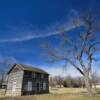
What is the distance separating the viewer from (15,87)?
117ft

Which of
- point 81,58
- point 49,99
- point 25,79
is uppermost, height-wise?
point 81,58

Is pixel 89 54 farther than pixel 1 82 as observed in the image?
No

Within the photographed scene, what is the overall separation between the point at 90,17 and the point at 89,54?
21.1 feet

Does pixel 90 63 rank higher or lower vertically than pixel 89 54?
lower

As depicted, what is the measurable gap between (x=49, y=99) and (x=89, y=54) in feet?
33.9

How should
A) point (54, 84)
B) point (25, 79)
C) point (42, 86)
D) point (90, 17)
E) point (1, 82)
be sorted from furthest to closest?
point (54, 84) < point (1, 82) < point (42, 86) < point (25, 79) < point (90, 17)

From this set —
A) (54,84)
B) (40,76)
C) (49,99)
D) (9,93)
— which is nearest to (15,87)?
(9,93)

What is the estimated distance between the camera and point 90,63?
2567 centimetres

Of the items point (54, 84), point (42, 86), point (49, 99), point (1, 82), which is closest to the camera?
point (49, 99)

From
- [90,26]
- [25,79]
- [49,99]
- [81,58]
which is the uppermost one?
[90,26]

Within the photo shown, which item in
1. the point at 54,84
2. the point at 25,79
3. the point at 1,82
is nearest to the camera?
the point at 25,79

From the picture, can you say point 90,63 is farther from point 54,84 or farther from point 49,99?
point 54,84

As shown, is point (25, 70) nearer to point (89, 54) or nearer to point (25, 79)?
point (25, 79)

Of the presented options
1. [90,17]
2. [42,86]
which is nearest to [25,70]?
[42,86]
